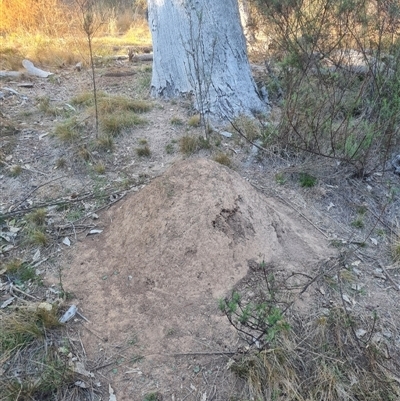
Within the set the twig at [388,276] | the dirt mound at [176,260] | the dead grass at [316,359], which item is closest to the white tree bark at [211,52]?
the dirt mound at [176,260]

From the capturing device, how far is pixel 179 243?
2.70 metres

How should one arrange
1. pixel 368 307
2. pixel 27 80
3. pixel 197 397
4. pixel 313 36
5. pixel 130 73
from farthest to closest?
pixel 130 73
pixel 27 80
pixel 313 36
pixel 368 307
pixel 197 397

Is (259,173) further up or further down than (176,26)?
further down

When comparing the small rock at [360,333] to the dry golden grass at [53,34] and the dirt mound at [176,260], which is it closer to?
the dirt mound at [176,260]

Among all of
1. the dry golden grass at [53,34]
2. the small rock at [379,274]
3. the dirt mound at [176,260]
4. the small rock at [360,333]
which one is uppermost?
the dry golden grass at [53,34]

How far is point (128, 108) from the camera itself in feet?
15.4

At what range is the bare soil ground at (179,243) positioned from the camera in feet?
7.36

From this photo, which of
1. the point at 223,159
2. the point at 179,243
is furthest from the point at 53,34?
the point at 179,243

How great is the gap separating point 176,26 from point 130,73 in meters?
1.57

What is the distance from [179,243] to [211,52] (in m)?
2.59

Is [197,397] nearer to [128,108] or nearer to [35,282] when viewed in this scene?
[35,282]

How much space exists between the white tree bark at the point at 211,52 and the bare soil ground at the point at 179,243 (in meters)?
0.62

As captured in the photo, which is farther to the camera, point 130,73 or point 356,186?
point 130,73

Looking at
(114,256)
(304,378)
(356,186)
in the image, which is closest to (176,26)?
(356,186)
